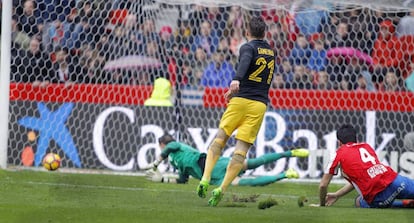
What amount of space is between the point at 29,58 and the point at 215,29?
3130mm

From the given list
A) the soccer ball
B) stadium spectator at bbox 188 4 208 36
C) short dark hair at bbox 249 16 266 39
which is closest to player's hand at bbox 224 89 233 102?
short dark hair at bbox 249 16 266 39

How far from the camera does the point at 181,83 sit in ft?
56.5

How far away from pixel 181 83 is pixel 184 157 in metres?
3.37

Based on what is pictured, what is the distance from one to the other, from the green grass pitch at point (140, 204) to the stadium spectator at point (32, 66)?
2.49 metres

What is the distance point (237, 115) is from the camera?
11.0 meters

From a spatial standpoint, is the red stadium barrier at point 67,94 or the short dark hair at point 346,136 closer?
the short dark hair at point 346,136

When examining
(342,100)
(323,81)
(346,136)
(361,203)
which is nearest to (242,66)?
(346,136)

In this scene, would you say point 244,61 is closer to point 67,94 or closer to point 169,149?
point 169,149

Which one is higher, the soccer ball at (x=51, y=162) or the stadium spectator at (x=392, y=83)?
the stadium spectator at (x=392, y=83)

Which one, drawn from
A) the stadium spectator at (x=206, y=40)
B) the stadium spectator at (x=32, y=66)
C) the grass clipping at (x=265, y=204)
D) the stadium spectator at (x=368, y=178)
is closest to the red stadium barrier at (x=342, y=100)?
the stadium spectator at (x=206, y=40)

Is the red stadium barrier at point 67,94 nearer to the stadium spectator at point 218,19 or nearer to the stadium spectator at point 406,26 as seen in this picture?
the stadium spectator at point 218,19

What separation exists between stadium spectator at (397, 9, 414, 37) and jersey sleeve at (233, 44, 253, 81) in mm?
6390

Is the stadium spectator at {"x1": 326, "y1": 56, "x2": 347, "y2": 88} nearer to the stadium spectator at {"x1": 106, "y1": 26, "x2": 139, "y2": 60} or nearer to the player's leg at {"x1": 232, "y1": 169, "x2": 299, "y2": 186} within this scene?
the stadium spectator at {"x1": 106, "y1": 26, "x2": 139, "y2": 60}

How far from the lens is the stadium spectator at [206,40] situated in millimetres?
17406
